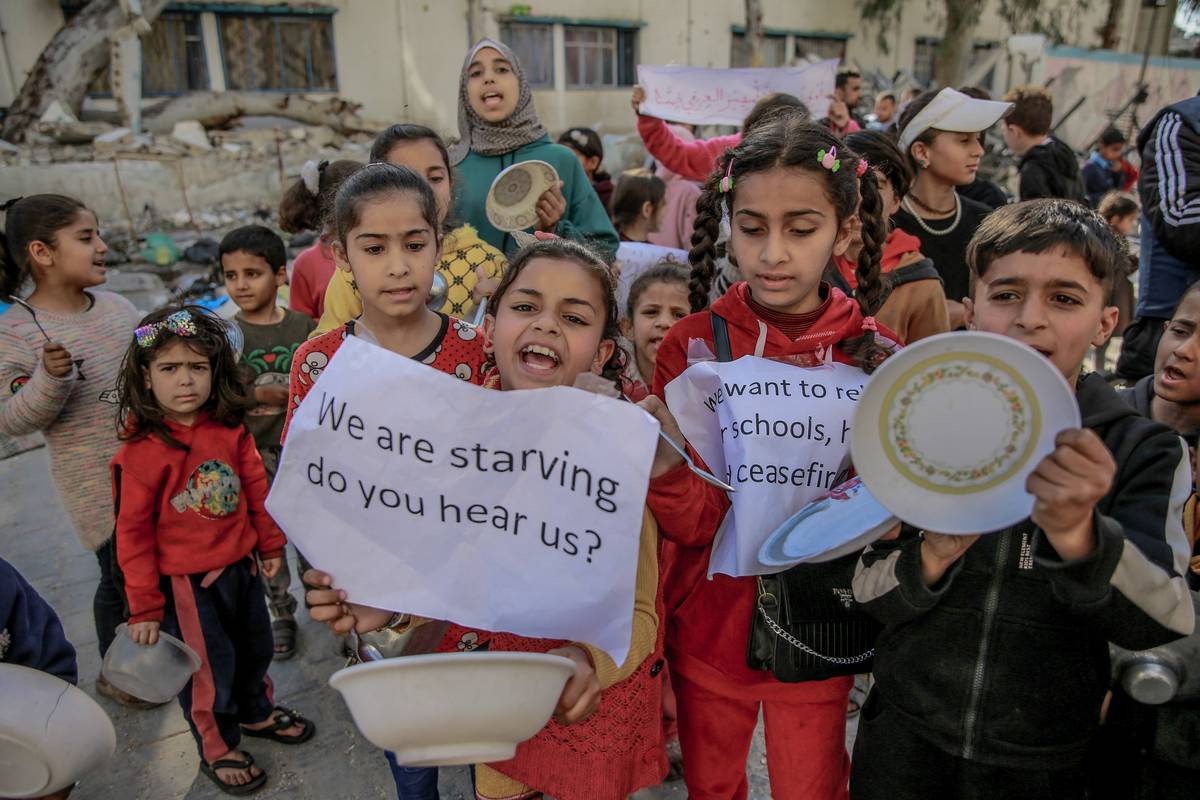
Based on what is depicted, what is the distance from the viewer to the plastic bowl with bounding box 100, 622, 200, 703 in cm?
209

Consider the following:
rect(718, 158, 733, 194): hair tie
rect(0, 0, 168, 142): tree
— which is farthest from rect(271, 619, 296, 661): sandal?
rect(0, 0, 168, 142): tree

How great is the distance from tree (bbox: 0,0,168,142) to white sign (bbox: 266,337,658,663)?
12.3 meters

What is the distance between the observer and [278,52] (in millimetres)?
12703

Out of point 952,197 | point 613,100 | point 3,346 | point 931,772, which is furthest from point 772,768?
point 613,100

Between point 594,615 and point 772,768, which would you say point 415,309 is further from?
point 772,768

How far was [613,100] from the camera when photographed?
1550cm

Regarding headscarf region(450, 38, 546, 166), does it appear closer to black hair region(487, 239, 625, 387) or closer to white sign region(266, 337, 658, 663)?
black hair region(487, 239, 625, 387)

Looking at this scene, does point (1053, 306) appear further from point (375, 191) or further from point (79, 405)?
point (79, 405)

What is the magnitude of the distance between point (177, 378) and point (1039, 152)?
4.36 m

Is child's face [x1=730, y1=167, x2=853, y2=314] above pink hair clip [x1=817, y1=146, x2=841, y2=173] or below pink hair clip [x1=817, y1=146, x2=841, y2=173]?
below

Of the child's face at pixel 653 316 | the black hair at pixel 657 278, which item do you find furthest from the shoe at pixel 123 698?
the black hair at pixel 657 278

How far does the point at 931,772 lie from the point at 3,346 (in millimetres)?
2976

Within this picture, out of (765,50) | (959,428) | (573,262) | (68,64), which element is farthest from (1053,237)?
(765,50)

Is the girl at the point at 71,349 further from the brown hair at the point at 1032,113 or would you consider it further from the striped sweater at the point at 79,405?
the brown hair at the point at 1032,113
